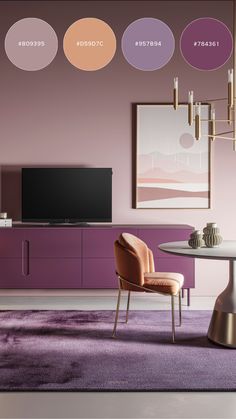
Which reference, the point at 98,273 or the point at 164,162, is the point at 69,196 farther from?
the point at 164,162

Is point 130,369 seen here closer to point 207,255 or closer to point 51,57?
point 207,255

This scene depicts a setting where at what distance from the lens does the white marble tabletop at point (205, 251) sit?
3467 mm

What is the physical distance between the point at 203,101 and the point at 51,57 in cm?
168

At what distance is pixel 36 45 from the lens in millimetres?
5660

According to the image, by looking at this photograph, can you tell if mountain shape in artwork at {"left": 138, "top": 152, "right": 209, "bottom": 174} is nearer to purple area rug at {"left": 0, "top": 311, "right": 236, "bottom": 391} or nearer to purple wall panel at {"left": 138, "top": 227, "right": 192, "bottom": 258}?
purple wall panel at {"left": 138, "top": 227, "right": 192, "bottom": 258}

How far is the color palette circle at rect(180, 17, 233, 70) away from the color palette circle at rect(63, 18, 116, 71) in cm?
79

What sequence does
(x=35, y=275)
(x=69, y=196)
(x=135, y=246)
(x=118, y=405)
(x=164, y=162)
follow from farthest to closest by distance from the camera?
(x=164, y=162) → (x=69, y=196) → (x=35, y=275) → (x=135, y=246) → (x=118, y=405)

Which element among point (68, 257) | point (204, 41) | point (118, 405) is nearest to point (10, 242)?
point (68, 257)

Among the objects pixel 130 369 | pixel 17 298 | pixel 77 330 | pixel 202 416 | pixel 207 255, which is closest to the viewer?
pixel 202 416

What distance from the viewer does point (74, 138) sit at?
5.67 metres

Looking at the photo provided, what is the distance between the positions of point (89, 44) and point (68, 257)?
228 centimetres

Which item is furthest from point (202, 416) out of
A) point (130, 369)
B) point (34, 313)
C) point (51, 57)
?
point (51, 57)

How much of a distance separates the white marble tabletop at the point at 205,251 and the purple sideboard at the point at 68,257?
3.61 feet

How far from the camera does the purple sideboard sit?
526cm
